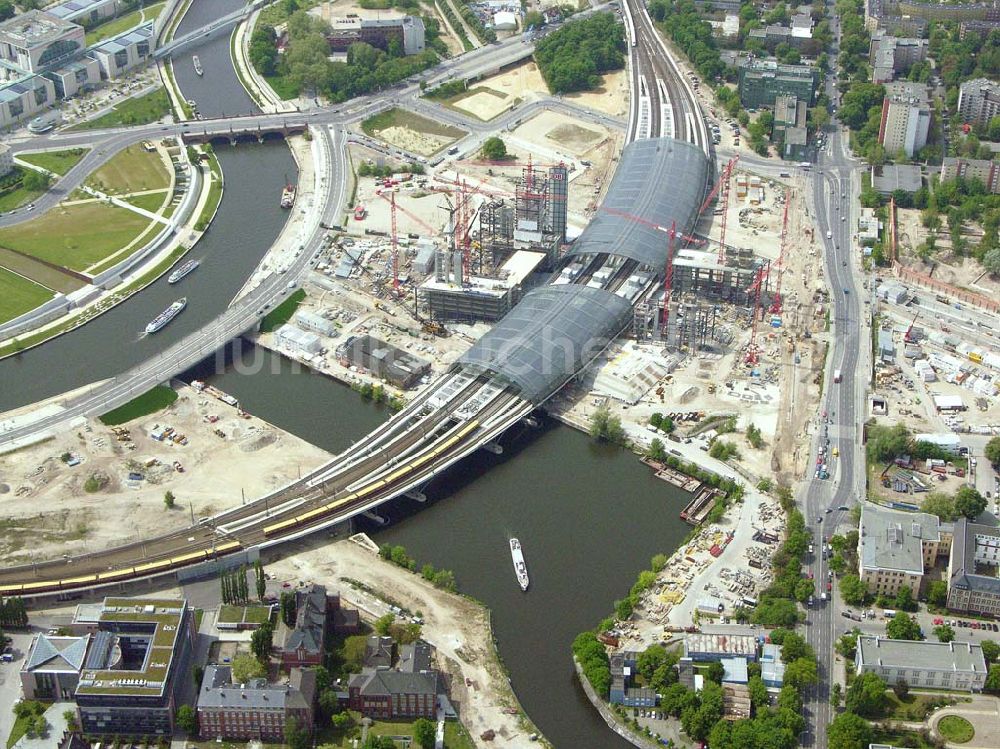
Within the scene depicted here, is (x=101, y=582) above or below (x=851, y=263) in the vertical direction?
below

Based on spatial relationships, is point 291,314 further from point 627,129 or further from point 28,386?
point 627,129

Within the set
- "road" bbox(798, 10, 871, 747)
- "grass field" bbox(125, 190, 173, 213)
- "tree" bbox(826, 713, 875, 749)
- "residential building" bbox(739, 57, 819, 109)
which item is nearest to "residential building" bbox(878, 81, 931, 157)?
"road" bbox(798, 10, 871, 747)

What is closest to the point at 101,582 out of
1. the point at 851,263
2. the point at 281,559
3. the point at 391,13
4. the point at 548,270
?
the point at 281,559

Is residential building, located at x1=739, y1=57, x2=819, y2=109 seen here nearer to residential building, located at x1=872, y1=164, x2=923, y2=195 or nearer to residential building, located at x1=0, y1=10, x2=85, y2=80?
residential building, located at x1=872, y1=164, x2=923, y2=195

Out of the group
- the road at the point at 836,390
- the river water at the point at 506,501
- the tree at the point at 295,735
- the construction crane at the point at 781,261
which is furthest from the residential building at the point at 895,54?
the tree at the point at 295,735

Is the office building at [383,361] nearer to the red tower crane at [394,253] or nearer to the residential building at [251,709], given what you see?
the red tower crane at [394,253]

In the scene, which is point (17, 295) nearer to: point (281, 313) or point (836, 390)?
point (281, 313)
